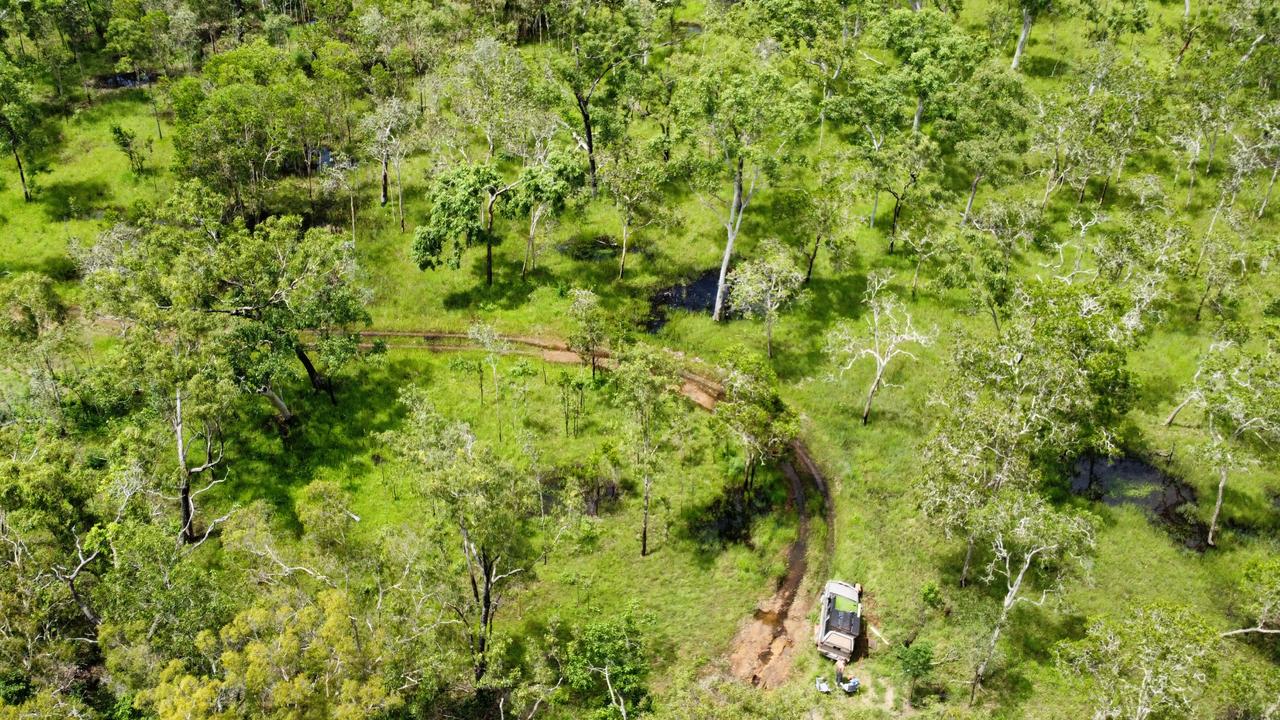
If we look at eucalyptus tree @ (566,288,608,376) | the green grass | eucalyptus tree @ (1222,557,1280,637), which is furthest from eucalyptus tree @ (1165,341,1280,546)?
eucalyptus tree @ (566,288,608,376)

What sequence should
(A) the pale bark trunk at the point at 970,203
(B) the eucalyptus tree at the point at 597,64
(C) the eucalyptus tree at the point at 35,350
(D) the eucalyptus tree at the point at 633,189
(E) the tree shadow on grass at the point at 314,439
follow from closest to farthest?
(C) the eucalyptus tree at the point at 35,350 < (E) the tree shadow on grass at the point at 314,439 < (A) the pale bark trunk at the point at 970,203 < (D) the eucalyptus tree at the point at 633,189 < (B) the eucalyptus tree at the point at 597,64

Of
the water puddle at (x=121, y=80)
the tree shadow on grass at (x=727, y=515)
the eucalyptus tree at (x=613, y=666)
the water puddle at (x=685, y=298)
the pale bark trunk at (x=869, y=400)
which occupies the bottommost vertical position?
the eucalyptus tree at (x=613, y=666)

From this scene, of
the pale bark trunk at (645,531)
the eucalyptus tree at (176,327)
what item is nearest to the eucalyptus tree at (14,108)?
the eucalyptus tree at (176,327)

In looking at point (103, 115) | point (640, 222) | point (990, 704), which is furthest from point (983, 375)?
point (103, 115)

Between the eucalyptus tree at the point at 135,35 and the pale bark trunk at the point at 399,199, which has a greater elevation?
the eucalyptus tree at the point at 135,35

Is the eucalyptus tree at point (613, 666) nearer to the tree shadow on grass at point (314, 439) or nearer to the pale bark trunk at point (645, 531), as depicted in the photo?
the pale bark trunk at point (645, 531)

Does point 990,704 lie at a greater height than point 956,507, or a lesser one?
lesser

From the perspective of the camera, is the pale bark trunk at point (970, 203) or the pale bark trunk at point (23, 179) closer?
the pale bark trunk at point (970, 203)

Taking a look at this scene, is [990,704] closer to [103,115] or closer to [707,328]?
[707,328]
